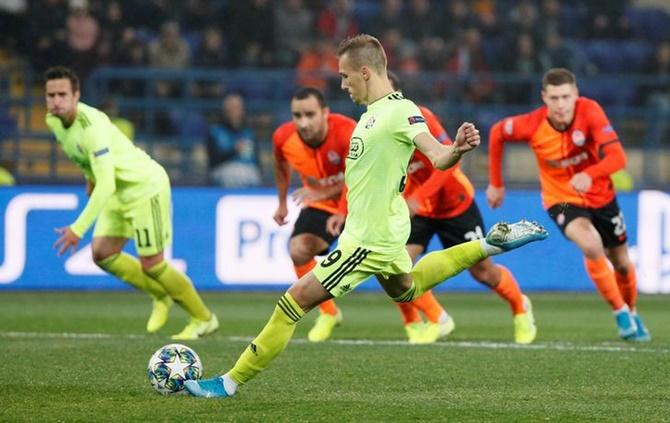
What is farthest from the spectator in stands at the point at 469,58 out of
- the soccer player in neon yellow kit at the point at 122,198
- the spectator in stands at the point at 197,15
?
the soccer player in neon yellow kit at the point at 122,198

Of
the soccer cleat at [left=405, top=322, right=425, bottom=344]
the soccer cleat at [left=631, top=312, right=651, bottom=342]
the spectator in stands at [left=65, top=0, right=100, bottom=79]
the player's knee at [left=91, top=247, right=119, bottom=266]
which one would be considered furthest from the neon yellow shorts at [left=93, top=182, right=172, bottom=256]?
the spectator in stands at [left=65, top=0, right=100, bottom=79]

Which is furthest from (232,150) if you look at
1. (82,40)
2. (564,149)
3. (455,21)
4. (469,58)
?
(564,149)

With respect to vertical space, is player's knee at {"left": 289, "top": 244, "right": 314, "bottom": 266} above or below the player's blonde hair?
below

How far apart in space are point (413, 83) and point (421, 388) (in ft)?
39.4

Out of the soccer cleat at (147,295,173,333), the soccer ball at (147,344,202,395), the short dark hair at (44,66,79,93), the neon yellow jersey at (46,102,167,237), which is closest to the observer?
the soccer ball at (147,344,202,395)

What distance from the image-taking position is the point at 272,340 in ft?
23.3

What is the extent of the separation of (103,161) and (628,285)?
4372 millimetres

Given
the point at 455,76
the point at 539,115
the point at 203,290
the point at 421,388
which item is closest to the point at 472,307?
the point at 203,290

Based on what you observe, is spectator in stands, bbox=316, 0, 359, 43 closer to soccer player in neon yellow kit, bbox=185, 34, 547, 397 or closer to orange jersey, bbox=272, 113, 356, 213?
orange jersey, bbox=272, 113, 356, 213

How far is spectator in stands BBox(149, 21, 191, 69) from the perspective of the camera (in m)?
19.3

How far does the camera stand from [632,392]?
750 centimetres

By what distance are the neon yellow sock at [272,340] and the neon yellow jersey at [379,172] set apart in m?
0.46

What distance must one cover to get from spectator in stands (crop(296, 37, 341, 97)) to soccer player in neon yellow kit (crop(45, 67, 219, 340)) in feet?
26.6

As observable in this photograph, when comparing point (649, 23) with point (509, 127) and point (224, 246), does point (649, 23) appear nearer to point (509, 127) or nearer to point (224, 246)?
point (224, 246)
